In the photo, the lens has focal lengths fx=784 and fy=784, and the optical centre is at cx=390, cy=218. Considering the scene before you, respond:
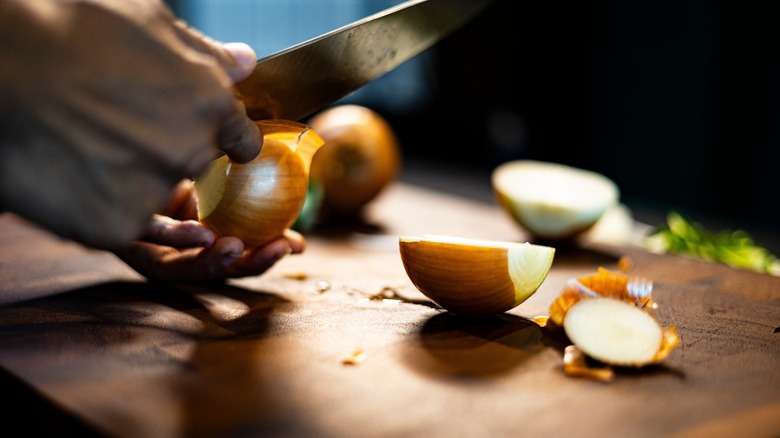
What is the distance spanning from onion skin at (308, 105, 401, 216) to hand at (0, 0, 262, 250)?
75cm

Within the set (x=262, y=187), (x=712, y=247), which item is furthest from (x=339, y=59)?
(x=712, y=247)

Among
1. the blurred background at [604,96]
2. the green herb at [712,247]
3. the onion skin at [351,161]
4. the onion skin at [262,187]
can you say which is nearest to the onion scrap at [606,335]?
the onion skin at [262,187]

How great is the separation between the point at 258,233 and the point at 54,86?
37cm

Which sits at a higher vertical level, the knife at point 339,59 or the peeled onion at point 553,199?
the knife at point 339,59

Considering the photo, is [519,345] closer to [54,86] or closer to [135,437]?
[135,437]

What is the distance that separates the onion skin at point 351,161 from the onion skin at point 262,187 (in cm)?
46

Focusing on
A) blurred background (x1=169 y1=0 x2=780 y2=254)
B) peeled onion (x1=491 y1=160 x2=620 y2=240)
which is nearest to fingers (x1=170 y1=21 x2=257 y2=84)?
peeled onion (x1=491 y1=160 x2=620 y2=240)

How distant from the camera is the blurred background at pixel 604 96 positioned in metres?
2.50

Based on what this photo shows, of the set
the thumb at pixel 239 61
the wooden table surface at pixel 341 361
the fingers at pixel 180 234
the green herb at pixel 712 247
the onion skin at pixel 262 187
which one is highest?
the thumb at pixel 239 61

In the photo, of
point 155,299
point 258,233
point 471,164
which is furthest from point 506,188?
point 471,164

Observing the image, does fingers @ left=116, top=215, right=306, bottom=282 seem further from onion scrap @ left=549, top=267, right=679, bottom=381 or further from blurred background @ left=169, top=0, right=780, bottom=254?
blurred background @ left=169, top=0, right=780, bottom=254

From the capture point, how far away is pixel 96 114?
0.62 metres

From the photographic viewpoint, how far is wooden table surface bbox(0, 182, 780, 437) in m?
0.62

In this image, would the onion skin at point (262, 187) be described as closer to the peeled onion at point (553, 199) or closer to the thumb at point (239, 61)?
the thumb at point (239, 61)
